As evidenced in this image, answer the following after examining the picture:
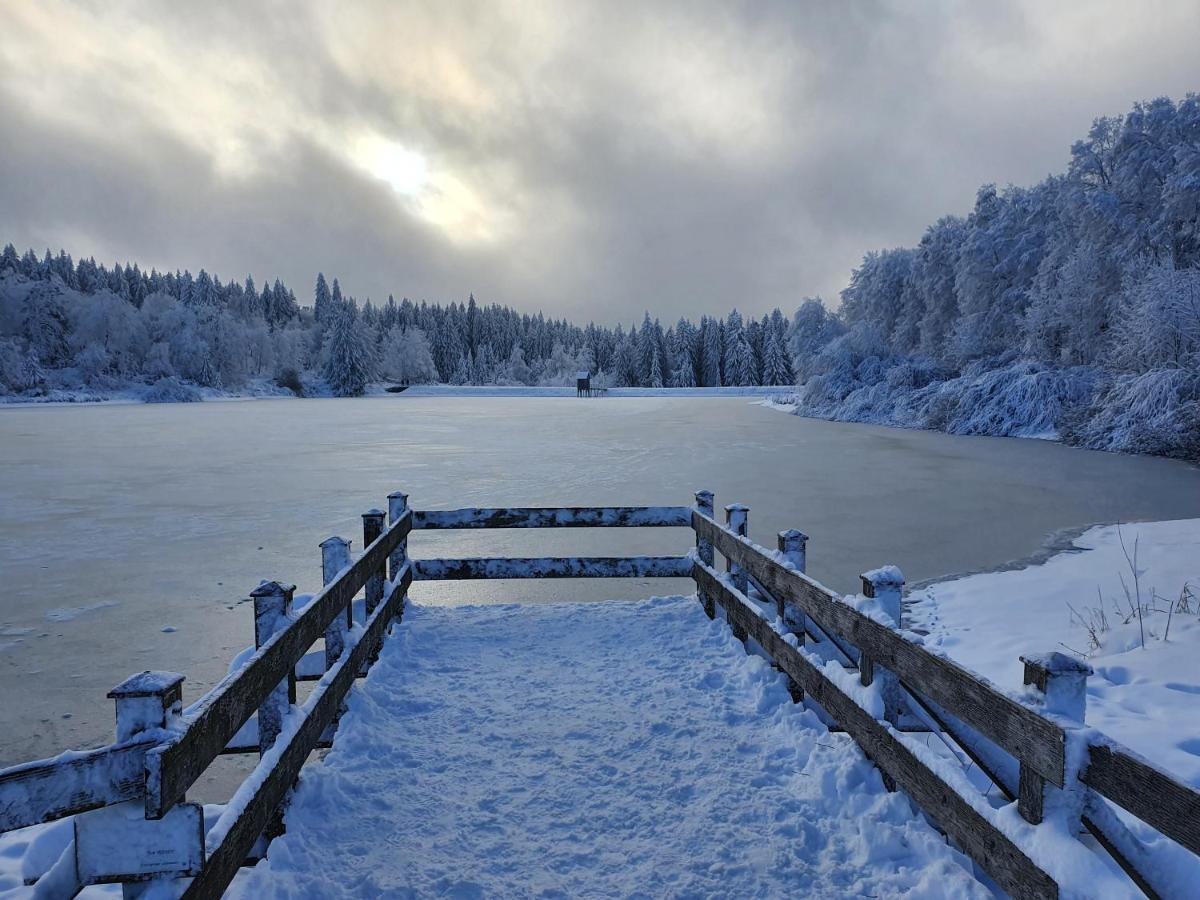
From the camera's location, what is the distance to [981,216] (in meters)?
54.4

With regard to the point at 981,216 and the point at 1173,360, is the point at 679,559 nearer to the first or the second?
the point at 1173,360

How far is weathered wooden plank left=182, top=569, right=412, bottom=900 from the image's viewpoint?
286cm

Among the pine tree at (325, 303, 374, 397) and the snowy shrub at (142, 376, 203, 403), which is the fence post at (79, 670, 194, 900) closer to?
the snowy shrub at (142, 376, 203, 403)

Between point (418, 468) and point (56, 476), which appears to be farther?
point (418, 468)

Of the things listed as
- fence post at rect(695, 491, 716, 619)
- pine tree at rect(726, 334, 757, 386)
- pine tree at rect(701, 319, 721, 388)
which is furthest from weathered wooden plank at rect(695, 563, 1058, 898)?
pine tree at rect(701, 319, 721, 388)

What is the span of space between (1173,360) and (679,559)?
29.3 metres

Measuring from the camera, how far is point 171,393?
8162 cm

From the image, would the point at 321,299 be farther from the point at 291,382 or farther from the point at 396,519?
the point at 396,519

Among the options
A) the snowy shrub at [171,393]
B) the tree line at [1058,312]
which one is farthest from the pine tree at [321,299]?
the tree line at [1058,312]

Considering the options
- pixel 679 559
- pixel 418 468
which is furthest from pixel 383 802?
pixel 418 468

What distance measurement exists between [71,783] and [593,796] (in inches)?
106

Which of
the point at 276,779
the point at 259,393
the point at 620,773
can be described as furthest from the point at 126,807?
the point at 259,393

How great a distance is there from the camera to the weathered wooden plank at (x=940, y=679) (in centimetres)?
269

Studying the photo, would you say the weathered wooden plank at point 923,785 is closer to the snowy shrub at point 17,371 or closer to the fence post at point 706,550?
the fence post at point 706,550
